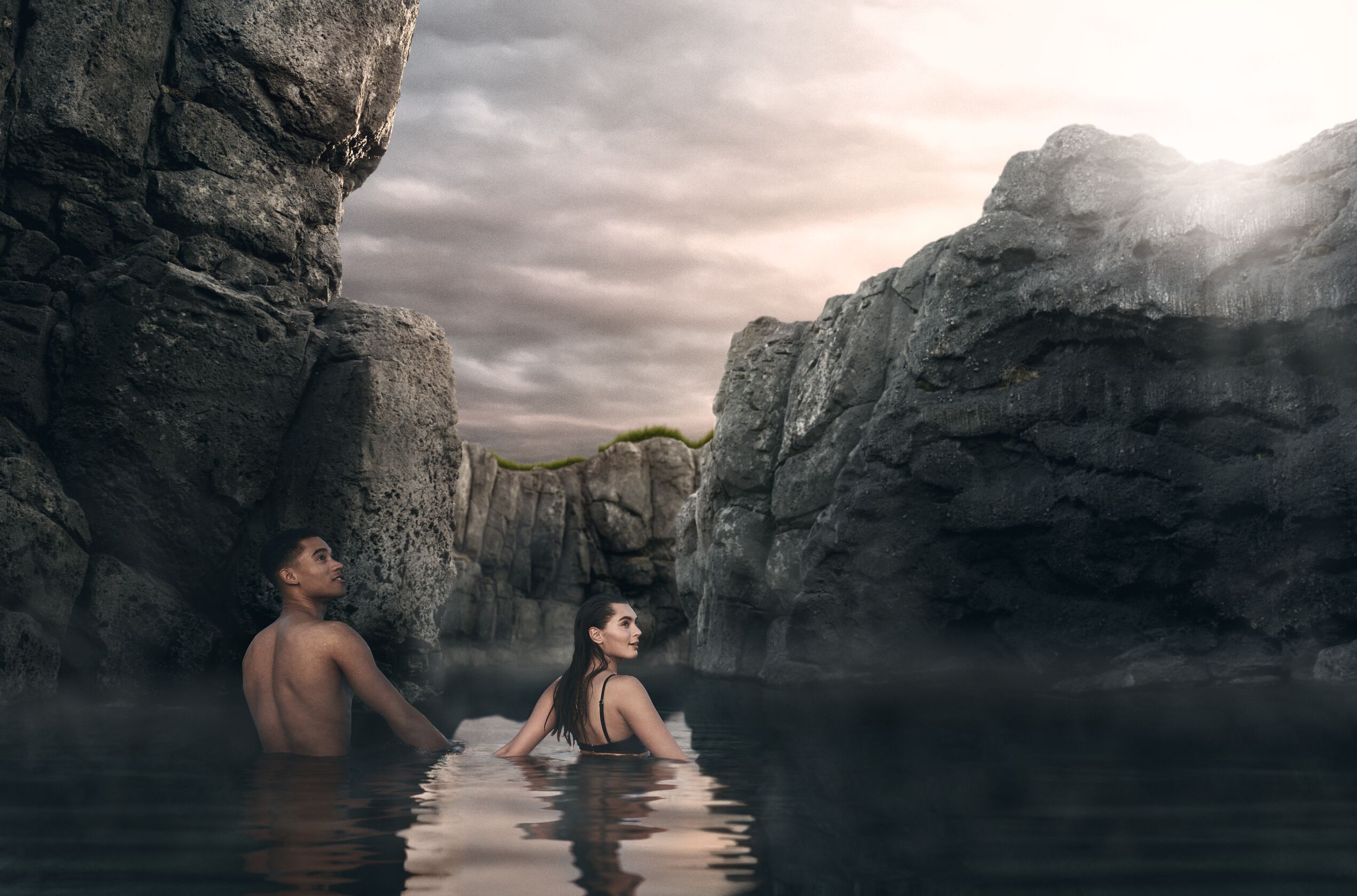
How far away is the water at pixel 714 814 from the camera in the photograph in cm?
288

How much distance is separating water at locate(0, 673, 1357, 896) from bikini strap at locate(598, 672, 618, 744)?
6.5 inches

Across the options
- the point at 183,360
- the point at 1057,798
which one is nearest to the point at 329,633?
the point at 1057,798

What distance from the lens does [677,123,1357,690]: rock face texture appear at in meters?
9.67

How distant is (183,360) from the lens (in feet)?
28.7

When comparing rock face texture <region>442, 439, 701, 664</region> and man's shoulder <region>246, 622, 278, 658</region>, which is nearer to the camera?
man's shoulder <region>246, 622, 278, 658</region>

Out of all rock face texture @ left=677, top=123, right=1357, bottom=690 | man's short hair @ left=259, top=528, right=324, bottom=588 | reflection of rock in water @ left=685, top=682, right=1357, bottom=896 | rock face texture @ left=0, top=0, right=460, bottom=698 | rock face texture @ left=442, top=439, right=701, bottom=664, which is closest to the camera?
reflection of rock in water @ left=685, top=682, right=1357, bottom=896

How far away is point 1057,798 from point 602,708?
2.32 meters

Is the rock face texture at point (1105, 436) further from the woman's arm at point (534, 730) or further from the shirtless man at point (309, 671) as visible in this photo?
the shirtless man at point (309, 671)

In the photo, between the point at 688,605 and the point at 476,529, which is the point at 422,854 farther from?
the point at 476,529

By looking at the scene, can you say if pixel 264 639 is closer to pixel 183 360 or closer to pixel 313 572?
pixel 313 572

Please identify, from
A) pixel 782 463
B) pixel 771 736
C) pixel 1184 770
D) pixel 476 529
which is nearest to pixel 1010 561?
pixel 782 463

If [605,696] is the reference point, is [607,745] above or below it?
below

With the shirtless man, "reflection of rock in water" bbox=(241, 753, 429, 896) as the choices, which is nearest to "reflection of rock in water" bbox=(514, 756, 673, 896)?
"reflection of rock in water" bbox=(241, 753, 429, 896)

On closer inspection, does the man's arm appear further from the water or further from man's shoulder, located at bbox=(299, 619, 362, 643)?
the water
